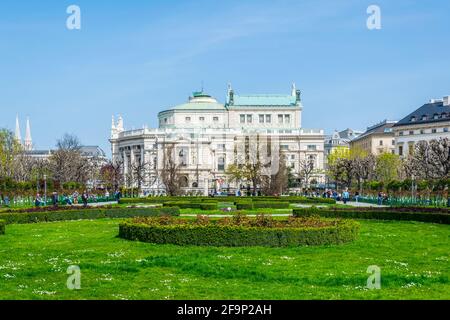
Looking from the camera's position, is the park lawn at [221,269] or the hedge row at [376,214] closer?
the park lawn at [221,269]

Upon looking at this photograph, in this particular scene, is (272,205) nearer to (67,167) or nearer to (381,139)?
(67,167)

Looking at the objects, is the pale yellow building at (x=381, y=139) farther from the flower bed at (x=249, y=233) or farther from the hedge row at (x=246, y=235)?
the hedge row at (x=246, y=235)

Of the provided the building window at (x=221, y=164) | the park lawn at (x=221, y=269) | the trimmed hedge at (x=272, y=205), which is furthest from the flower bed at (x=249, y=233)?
the building window at (x=221, y=164)

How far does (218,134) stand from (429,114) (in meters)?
33.6

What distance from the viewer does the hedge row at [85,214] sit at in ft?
99.2

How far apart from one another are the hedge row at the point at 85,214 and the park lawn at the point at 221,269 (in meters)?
8.32

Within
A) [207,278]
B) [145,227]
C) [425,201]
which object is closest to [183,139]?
[425,201]

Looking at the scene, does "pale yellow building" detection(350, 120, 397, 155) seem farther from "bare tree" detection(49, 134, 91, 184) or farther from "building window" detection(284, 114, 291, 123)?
"bare tree" detection(49, 134, 91, 184)

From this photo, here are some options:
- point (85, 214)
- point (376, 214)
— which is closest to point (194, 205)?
point (85, 214)

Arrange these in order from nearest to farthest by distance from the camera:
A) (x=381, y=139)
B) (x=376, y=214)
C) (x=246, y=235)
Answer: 1. (x=246, y=235)
2. (x=376, y=214)
3. (x=381, y=139)

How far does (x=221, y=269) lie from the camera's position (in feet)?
46.8

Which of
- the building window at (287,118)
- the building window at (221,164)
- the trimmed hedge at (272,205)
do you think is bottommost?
the trimmed hedge at (272,205)

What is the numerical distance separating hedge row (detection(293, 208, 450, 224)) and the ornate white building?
64.4 meters
